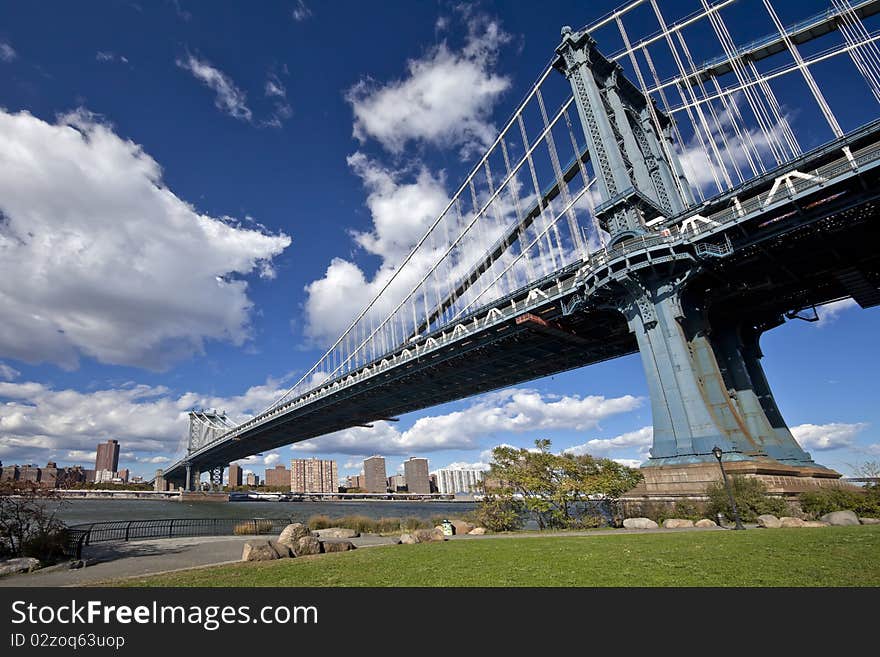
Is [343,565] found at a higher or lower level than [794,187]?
lower

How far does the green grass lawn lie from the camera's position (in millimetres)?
6137

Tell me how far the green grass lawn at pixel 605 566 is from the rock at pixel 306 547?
90cm

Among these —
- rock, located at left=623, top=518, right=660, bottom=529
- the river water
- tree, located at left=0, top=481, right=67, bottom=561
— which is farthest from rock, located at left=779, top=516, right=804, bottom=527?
tree, located at left=0, top=481, right=67, bottom=561

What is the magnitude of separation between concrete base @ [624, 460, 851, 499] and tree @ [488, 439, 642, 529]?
0.74m

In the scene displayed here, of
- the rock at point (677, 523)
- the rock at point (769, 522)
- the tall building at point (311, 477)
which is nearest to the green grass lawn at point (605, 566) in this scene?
the rock at point (769, 522)

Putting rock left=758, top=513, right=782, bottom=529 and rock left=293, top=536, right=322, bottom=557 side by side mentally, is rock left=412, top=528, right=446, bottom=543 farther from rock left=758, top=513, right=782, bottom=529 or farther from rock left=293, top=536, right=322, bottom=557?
rock left=758, top=513, right=782, bottom=529

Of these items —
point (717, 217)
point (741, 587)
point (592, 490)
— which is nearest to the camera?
point (741, 587)

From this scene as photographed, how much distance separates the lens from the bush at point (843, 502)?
15.9 meters
